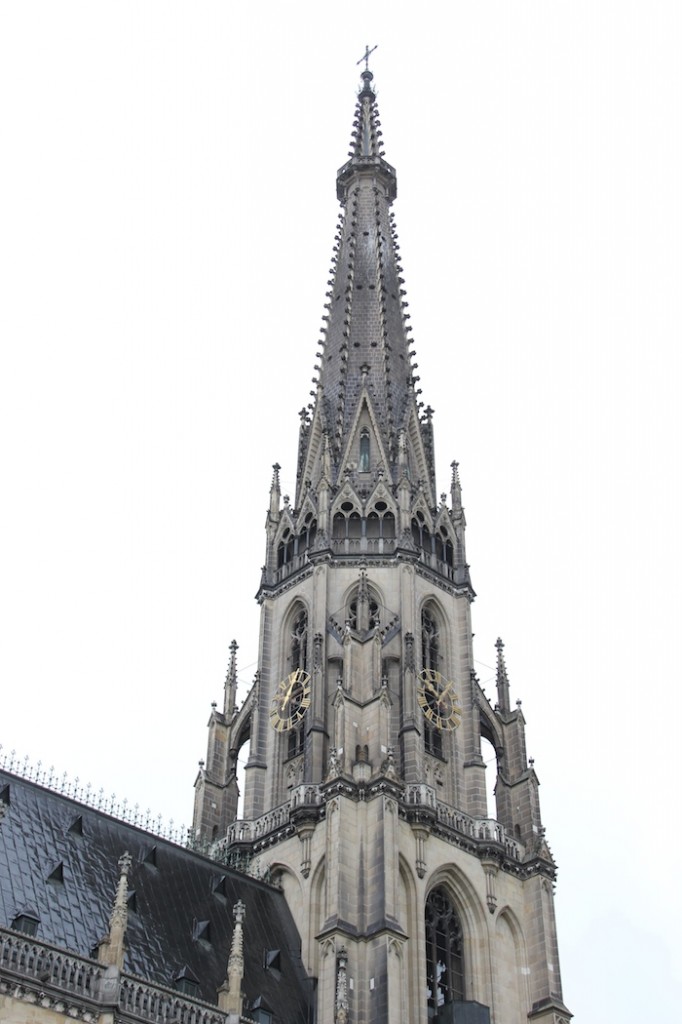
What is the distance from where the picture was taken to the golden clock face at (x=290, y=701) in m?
49.2

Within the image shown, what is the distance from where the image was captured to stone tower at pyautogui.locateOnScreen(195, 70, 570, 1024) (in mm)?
42219

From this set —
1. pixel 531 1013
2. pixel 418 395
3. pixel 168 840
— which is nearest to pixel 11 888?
pixel 168 840

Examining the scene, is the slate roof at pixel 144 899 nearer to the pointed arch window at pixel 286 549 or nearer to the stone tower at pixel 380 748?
the stone tower at pixel 380 748

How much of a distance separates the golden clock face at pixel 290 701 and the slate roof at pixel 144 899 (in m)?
6.05

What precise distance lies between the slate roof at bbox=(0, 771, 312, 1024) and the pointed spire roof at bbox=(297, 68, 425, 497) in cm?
1719

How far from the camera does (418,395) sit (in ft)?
198

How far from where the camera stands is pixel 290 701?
49.8 meters

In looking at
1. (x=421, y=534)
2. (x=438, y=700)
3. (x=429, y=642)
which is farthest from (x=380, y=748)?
(x=421, y=534)

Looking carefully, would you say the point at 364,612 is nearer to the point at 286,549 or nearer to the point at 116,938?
the point at 286,549

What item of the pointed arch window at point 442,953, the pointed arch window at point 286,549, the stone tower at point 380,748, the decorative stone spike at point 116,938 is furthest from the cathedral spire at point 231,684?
the decorative stone spike at point 116,938

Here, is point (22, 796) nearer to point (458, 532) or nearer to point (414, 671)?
point (414, 671)

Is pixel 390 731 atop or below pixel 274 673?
below

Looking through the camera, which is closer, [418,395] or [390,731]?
[390,731]

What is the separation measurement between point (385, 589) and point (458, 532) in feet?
18.6
